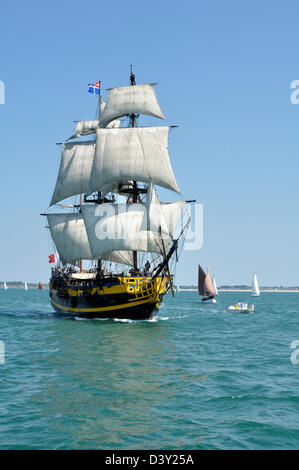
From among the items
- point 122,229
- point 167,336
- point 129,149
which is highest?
point 129,149

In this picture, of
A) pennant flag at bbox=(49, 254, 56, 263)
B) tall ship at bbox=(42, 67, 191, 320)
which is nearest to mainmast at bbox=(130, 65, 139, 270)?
tall ship at bbox=(42, 67, 191, 320)

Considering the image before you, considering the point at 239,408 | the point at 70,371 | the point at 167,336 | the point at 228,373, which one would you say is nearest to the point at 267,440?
the point at 239,408

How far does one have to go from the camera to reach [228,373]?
753 inches

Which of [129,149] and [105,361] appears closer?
[105,361]

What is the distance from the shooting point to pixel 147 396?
48.7 ft

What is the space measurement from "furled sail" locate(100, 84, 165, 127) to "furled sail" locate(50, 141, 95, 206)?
7.81m

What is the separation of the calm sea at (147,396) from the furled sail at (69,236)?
114 ft

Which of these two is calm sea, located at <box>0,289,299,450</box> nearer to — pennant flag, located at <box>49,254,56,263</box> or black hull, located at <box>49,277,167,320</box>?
black hull, located at <box>49,277,167,320</box>

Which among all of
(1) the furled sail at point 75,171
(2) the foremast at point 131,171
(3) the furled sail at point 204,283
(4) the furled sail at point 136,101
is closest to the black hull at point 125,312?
(2) the foremast at point 131,171

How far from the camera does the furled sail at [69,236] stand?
6288 cm

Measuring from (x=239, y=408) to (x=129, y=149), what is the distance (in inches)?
1724
